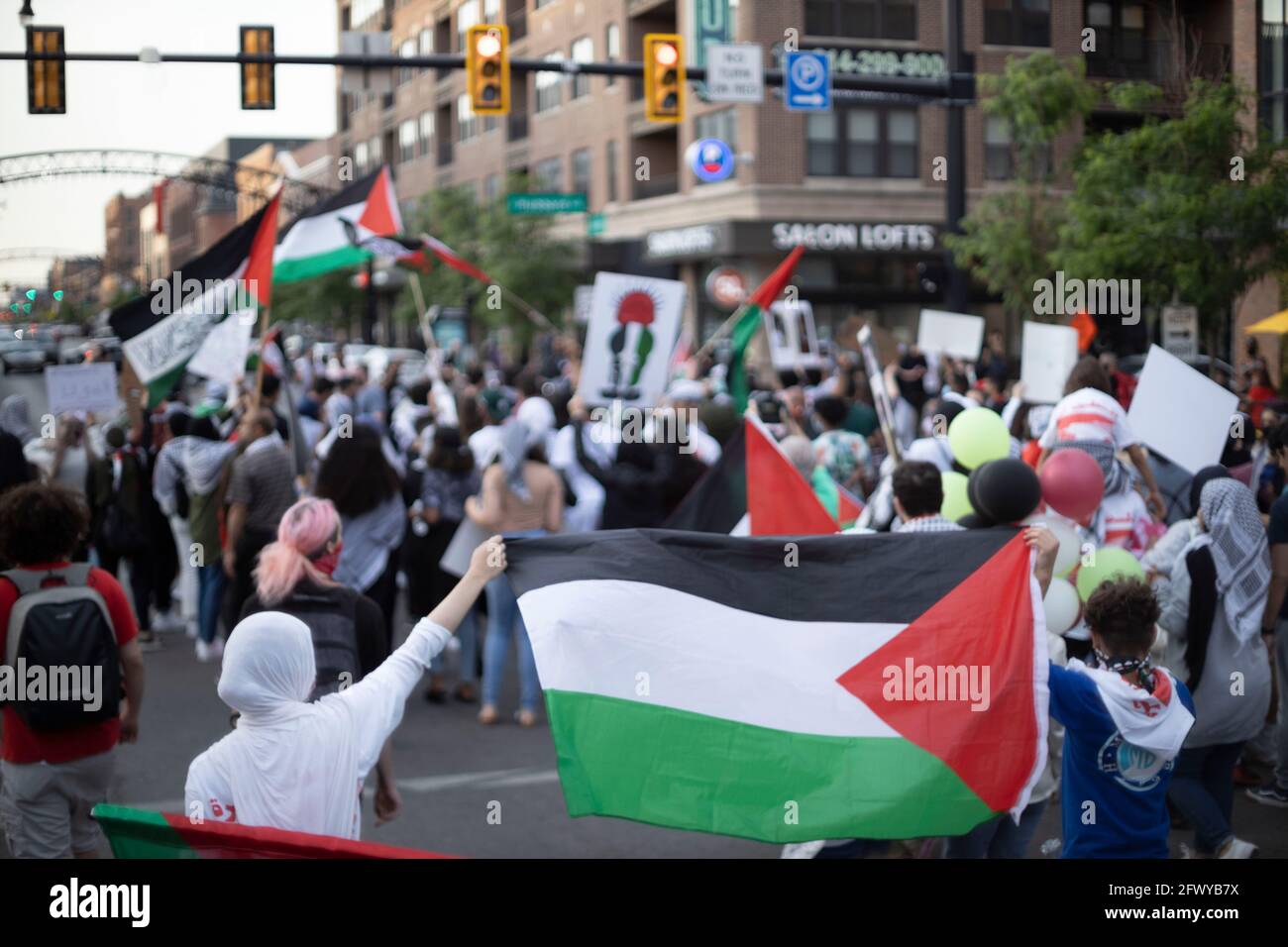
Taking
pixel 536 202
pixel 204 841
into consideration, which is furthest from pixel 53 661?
pixel 536 202

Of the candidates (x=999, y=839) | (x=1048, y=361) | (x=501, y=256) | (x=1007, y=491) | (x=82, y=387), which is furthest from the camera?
(x=501, y=256)

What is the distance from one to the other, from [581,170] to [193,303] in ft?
119

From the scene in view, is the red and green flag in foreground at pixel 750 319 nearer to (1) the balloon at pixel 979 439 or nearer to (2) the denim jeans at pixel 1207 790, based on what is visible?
(1) the balloon at pixel 979 439

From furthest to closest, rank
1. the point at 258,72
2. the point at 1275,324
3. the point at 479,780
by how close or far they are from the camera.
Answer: the point at 1275,324 < the point at 258,72 < the point at 479,780

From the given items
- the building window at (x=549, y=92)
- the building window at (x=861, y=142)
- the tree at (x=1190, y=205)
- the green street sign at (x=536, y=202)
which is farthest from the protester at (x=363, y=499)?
the building window at (x=549, y=92)

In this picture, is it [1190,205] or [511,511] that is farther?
[1190,205]

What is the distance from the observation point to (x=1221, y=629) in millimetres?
6199

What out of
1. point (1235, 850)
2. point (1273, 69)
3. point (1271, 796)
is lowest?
point (1271, 796)

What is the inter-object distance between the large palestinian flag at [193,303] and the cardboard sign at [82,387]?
171cm

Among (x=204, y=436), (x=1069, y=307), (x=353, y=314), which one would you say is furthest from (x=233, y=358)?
(x=353, y=314)

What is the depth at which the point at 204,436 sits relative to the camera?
36.0 ft

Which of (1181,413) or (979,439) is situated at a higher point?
(1181,413)

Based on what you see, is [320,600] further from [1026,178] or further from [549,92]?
[549,92]
